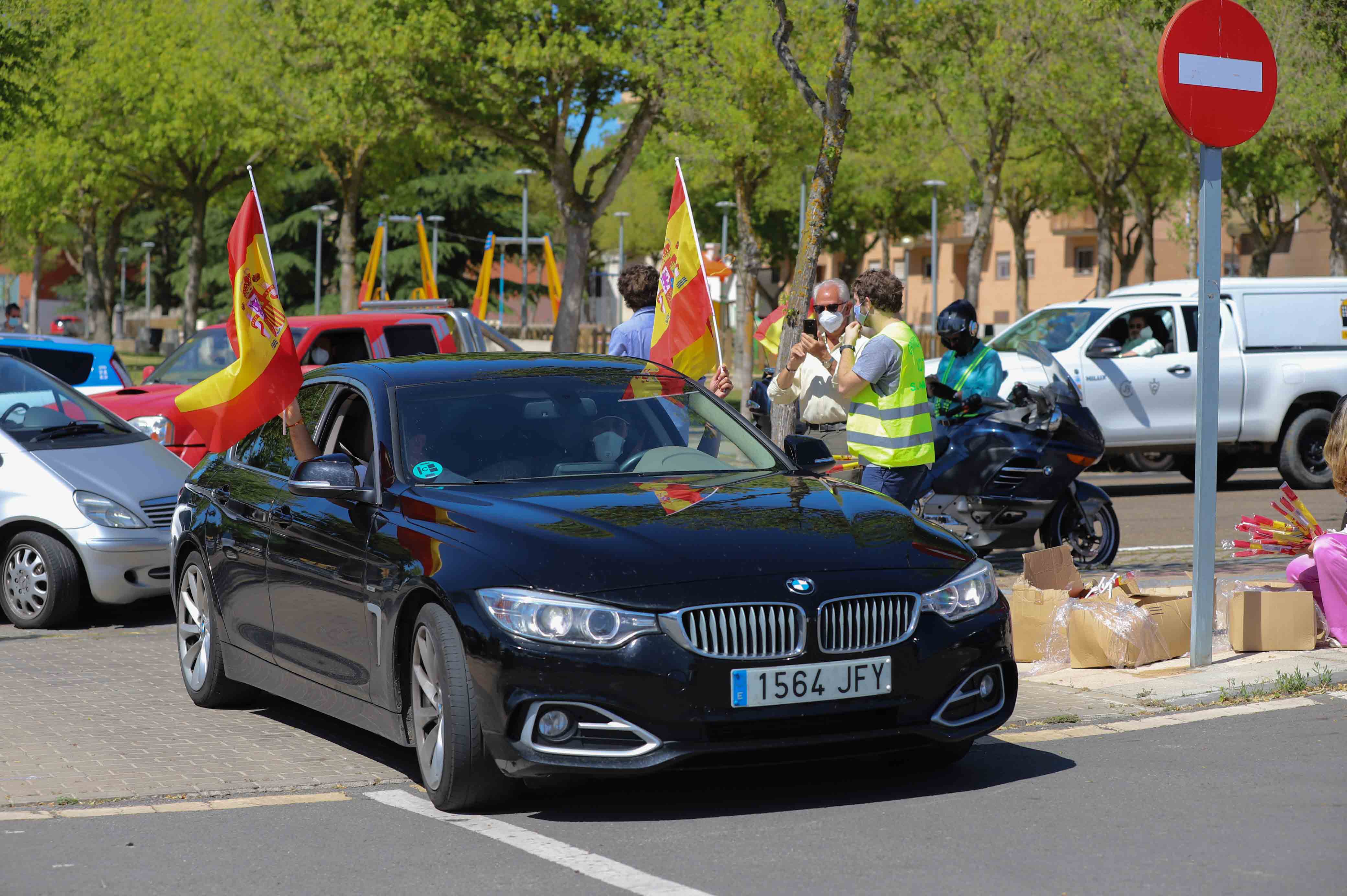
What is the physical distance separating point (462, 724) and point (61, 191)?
46.4 m

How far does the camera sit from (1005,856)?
497 cm

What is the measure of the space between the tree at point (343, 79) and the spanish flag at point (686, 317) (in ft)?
56.7

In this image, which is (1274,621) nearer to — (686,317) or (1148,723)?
(1148,723)

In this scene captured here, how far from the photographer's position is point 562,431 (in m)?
6.62

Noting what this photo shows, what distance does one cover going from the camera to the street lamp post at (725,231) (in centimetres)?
5153

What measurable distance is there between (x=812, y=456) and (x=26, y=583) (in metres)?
5.46

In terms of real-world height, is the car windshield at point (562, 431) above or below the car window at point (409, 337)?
below

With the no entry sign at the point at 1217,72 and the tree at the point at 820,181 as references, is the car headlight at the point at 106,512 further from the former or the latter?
the no entry sign at the point at 1217,72

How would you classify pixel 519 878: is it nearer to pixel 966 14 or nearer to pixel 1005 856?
pixel 1005 856

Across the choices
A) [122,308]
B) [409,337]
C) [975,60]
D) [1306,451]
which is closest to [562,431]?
[409,337]

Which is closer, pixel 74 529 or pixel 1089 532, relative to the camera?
pixel 74 529

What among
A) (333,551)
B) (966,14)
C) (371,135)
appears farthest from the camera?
(966,14)

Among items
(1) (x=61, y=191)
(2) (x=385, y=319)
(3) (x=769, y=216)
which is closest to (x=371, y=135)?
(2) (x=385, y=319)

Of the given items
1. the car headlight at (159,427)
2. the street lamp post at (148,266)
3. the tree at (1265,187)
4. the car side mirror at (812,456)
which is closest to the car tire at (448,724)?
the car side mirror at (812,456)
